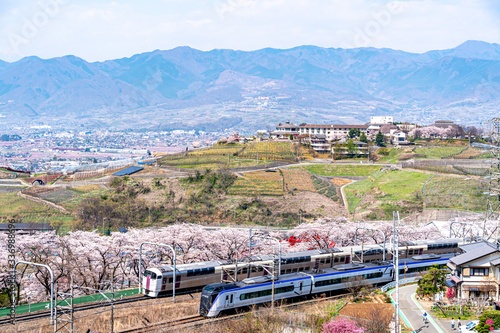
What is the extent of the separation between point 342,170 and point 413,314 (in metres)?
60.4

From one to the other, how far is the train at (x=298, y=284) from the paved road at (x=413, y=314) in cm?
200

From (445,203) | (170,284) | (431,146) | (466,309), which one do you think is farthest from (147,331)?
(431,146)

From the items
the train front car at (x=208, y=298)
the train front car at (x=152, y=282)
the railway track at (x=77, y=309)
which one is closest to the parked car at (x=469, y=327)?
the train front car at (x=208, y=298)

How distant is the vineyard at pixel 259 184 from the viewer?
7656 cm

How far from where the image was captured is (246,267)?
34.2m

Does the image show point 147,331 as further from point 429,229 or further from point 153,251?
point 429,229

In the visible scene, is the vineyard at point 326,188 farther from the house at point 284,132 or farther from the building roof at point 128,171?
the house at point 284,132

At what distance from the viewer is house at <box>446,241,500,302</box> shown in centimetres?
3056

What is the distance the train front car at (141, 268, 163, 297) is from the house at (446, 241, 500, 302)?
17663mm

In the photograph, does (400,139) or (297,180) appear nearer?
(297,180)

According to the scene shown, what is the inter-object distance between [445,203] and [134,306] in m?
48.7

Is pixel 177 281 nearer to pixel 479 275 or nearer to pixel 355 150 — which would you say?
pixel 479 275

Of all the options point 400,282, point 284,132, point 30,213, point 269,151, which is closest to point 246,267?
point 400,282

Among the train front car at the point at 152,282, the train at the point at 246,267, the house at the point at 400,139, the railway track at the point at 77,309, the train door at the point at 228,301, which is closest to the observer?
the railway track at the point at 77,309
